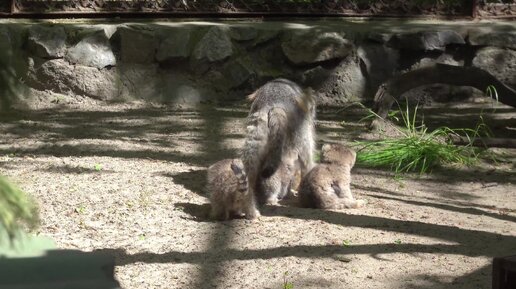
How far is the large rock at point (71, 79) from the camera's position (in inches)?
376

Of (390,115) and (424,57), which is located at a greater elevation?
(424,57)

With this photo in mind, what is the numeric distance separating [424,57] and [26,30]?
4.39 meters

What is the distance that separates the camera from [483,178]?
7625 mm

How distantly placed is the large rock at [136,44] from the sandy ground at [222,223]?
1.12m

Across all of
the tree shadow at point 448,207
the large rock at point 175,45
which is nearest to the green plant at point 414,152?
the tree shadow at point 448,207

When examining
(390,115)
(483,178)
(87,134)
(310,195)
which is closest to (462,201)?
(483,178)

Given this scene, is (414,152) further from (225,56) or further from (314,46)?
(225,56)

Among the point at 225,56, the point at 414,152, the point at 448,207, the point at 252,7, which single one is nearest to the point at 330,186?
the point at 448,207

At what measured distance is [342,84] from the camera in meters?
10.2

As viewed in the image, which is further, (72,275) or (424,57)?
(424,57)

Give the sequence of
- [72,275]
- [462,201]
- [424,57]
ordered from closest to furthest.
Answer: [72,275] < [462,201] < [424,57]

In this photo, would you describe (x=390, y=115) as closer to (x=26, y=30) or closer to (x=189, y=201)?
(x=189, y=201)

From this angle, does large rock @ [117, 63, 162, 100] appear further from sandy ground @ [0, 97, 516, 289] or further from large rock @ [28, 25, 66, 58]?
sandy ground @ [0, 97, 516, 289]

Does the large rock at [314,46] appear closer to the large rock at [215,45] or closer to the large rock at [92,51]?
the large rock at [215,45]
